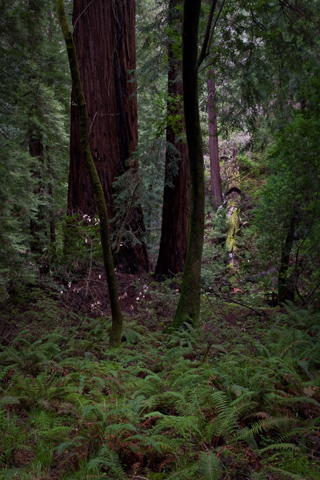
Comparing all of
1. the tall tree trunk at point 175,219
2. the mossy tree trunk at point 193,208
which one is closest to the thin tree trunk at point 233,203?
the tall tree trunk at point 175,219

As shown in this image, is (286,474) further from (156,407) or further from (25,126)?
(25,126)

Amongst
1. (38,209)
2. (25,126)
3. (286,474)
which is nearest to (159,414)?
(286,474)

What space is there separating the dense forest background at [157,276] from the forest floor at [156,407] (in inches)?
0.7

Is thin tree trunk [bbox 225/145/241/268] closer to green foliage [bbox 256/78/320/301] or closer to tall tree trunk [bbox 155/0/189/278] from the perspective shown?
tall tree trunk [bbox 155/0/189/278]

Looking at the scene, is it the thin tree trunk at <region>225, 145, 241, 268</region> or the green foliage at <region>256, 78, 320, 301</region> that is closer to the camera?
the green foliage at <region>256, 78, 320, 301</region>

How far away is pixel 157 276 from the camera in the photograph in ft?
28.9

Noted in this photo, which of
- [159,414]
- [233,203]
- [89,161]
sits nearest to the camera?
[159,414]

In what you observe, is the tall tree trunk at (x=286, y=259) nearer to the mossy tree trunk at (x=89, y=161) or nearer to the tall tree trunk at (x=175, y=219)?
the tall tree trunk at (x=175, y=219)

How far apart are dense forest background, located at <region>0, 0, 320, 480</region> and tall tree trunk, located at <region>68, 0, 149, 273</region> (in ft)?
0.12

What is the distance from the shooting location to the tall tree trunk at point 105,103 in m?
8.25

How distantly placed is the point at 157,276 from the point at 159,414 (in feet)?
20.5

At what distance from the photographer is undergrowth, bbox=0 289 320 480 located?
6.96ft

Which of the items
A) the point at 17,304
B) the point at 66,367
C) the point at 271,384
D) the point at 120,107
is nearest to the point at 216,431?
the point at 271,384

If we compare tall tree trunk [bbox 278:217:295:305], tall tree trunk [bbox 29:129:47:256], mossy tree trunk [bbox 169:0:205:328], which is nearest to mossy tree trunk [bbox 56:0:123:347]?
mossy tree trunk [bbox 169:0:205:328]
